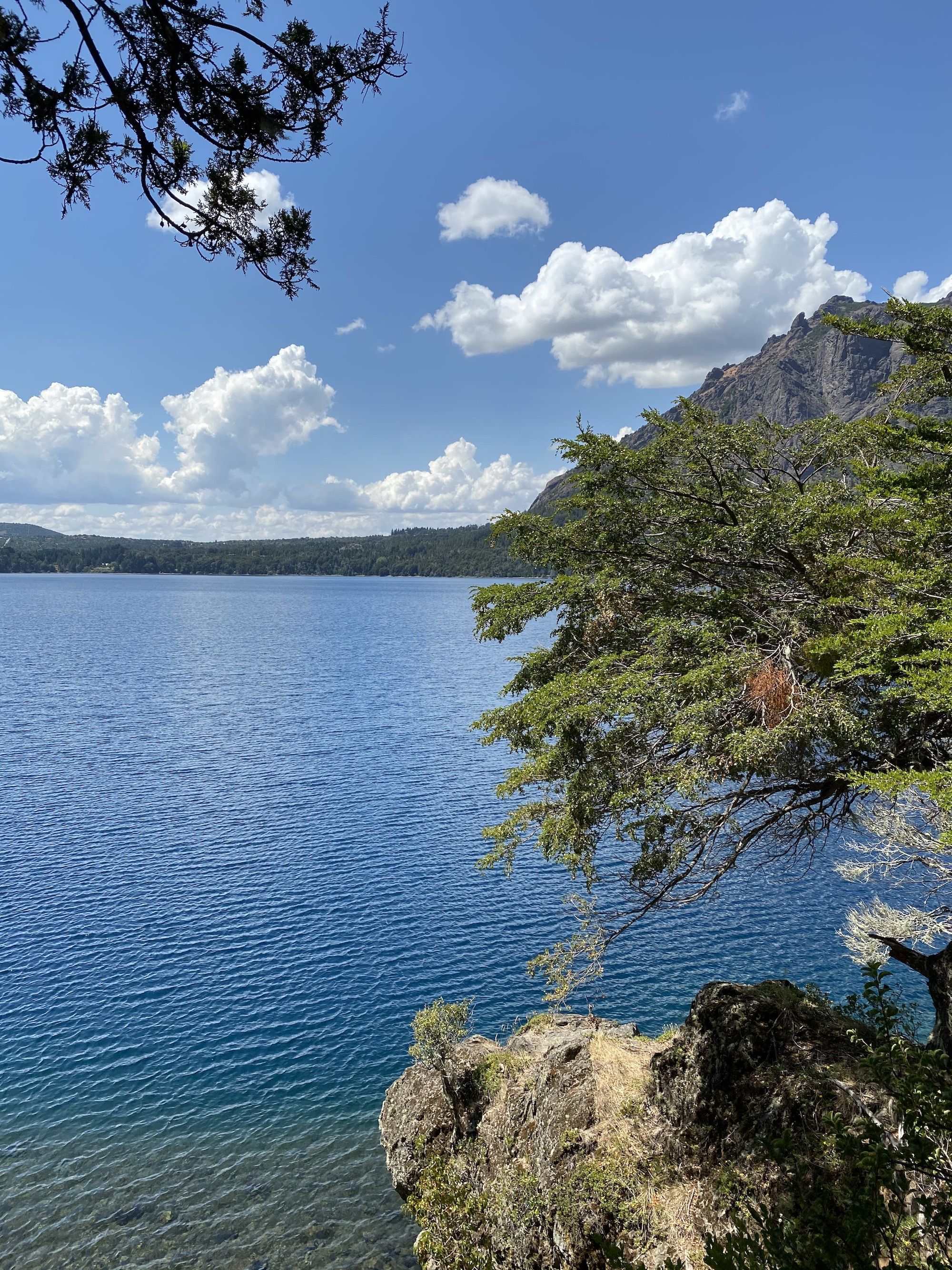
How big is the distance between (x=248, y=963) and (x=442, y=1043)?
9622 mm

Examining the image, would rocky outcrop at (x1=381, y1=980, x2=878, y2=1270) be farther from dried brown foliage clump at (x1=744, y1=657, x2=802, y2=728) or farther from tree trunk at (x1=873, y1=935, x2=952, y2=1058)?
dried brown foliage clump at (x1=744, y1=657, x2=802, y2=728)

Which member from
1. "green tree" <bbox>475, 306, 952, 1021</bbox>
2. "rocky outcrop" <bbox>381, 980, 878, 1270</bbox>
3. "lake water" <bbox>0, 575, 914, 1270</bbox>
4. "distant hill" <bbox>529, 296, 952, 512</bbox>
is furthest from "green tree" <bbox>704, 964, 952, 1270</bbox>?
"distant hill" <bbox>529, 296, 952, 512</bbox>

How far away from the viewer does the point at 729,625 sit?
38.1 feet

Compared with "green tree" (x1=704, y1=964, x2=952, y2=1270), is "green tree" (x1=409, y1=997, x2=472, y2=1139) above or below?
below

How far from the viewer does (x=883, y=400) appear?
1472cm

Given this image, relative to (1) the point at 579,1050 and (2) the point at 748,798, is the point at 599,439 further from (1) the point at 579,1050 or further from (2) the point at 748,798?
(1) the point at 579,1050

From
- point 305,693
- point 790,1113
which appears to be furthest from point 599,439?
point 305,693

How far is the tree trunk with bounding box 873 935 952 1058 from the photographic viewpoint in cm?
1002

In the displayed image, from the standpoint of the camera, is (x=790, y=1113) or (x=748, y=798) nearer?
(x=790, y=1113)

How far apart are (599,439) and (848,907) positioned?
72.9ft

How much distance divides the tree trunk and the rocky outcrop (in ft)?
4.74

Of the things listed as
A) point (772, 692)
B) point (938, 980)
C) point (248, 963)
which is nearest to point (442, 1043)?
point (248, 963)

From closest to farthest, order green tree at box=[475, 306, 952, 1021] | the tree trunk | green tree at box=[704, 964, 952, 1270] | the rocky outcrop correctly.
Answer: green tree at box=[704, 964, 952, 1270], green tree at box=[475, 306, 952, 1021], the tree trunk, the rocky outcrop

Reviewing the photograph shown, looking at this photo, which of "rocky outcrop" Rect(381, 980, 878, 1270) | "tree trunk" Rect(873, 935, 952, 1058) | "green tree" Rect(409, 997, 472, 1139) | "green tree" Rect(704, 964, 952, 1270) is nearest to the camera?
"green tree" Rect(704, 964, 952, 1270)
